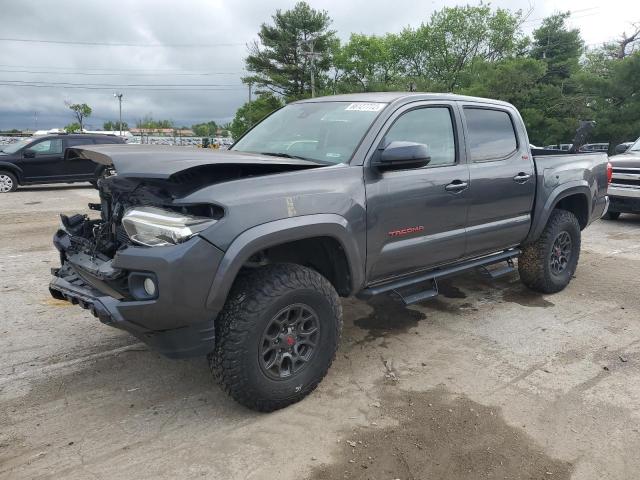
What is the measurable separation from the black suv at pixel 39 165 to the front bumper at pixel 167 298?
39.7 ft

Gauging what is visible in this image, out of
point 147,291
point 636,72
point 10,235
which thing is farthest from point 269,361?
A: point 636,72

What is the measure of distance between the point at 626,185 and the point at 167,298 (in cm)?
925

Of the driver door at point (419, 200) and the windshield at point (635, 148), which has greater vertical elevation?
the windshield at point (635, 148)

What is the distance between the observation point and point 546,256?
5.00 meters

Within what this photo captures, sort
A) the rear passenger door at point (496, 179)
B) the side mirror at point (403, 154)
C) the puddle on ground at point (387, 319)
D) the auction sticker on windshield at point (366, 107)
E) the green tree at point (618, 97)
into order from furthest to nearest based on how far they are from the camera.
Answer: the green tree at point (618, 97), the puddle on ground at point (387, 319), the rear passenger door at point (496, 179), the auction sticker on windshield at point (366, 107), the side mirror at point (403, 154)

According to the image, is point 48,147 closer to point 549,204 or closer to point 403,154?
point 549,204

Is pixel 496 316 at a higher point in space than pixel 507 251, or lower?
lower

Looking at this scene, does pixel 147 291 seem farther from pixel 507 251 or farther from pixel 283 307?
pixel 507 251

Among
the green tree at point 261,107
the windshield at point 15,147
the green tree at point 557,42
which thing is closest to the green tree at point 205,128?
the green tree at point 261,107

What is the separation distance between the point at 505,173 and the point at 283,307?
2496mm

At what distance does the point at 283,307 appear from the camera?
2.88 meters

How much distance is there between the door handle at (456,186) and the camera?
12.5ft

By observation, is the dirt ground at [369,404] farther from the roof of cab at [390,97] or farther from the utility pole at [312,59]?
the utility pole at [312,59]

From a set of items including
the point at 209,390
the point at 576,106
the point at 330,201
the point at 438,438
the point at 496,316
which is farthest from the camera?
the point at 576,106
